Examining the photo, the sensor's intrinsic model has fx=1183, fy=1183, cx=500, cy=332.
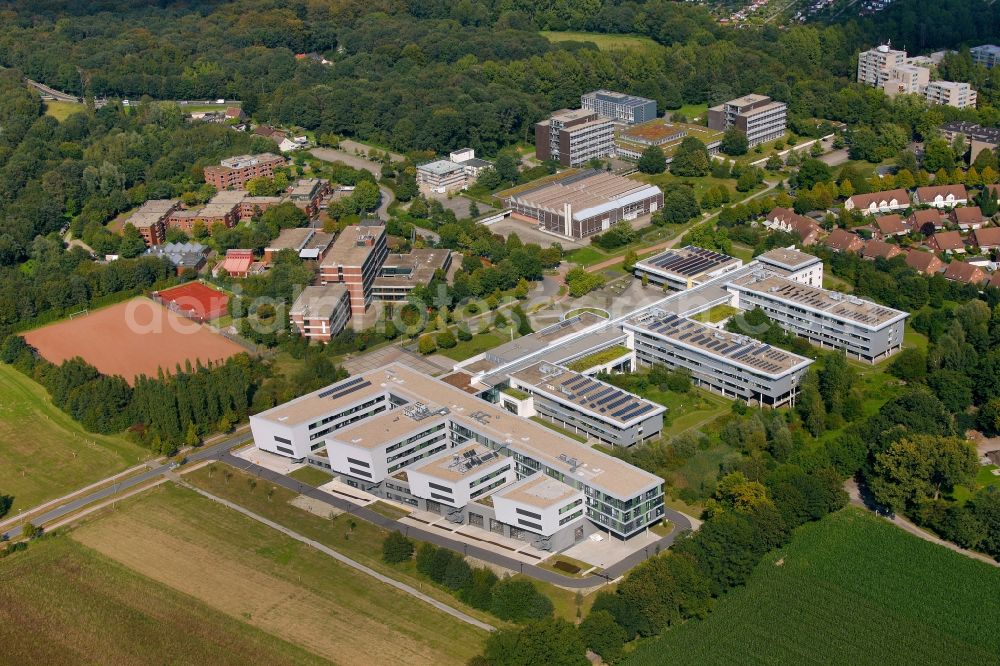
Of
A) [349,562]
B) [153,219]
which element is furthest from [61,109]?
[349,562]

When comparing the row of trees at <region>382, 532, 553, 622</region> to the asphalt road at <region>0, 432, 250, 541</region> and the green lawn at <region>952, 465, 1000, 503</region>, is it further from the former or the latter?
the green lawn at <region>952, 465, 1000, 503</region>

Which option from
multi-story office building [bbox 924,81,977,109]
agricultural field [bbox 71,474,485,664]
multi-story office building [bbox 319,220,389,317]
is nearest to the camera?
agricultural field [bbox 71,474,485,664]

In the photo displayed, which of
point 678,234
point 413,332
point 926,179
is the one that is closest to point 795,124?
point 926,179

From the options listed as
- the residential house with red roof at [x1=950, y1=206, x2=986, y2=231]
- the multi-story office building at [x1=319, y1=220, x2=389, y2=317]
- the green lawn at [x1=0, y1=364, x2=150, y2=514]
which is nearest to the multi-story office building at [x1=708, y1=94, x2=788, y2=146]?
the residential house with red roof at [x1=950, y1=206, x2=986, y2=231]

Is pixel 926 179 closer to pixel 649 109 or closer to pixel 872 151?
pixel 872 151

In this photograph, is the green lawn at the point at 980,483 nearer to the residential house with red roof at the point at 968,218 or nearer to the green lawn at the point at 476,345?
the green lawn at the point at 476,345

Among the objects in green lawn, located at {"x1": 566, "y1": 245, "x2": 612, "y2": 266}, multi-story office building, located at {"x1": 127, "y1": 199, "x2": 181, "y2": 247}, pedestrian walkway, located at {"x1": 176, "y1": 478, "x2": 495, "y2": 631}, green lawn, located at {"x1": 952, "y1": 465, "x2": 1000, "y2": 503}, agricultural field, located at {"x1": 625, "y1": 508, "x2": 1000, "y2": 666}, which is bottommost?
green lawn, located at {"x1": 952, "y1": 465, "x2": 1000, "y2": 503}
